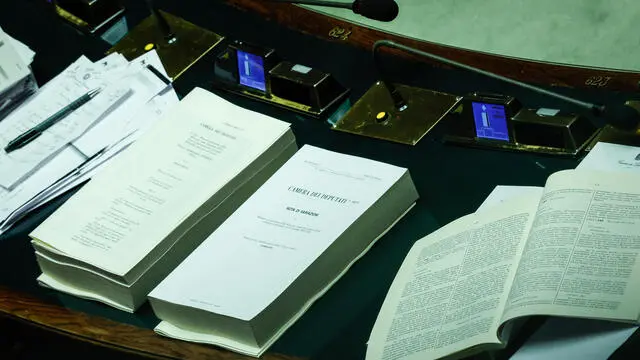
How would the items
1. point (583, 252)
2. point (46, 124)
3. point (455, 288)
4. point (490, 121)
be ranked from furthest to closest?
point (46, 124) → point (490, 121) → point (455, 288) → point (583, 252)

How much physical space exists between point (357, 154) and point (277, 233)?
0.28 metres

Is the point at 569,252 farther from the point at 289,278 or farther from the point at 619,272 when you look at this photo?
the point at 289,278

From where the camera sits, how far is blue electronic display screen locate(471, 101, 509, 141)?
172 cm

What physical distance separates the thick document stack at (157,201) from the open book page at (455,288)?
37cm

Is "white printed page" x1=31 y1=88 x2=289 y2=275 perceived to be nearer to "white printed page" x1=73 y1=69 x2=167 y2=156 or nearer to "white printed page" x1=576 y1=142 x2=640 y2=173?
"white printed page" x1=73 y1=69 x2=167 y2=156

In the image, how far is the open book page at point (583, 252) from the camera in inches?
51.2

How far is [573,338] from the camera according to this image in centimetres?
134

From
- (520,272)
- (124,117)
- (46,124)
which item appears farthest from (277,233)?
(46,124)

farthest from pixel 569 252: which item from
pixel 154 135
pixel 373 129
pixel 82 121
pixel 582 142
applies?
pixel 82 121

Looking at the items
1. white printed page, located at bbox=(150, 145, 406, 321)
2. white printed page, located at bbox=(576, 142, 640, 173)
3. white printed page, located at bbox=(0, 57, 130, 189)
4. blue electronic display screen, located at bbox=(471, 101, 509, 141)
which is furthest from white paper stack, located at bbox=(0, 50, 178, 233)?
white printed page, located at bbox=(576, 142, 640, 173)

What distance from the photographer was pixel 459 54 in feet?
6.35

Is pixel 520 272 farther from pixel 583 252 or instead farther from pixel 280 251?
pixel 280 251

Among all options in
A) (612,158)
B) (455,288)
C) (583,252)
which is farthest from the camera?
(612,158)

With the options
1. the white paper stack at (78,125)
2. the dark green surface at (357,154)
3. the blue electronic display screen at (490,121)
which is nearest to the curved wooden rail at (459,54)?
the dark green surface at (357,154)
